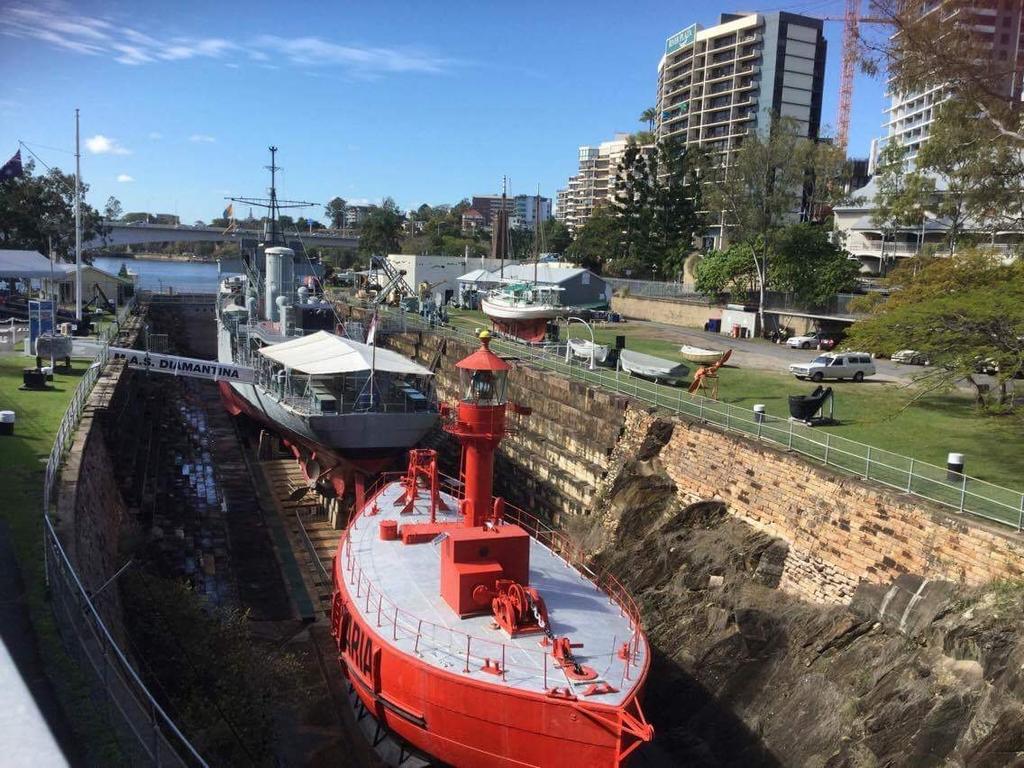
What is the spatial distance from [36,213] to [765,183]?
5474 cm

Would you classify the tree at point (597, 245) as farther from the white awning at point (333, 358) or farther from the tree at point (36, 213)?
the white awning at point (333, 358)

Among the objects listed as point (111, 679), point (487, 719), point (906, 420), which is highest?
point (906, 420)

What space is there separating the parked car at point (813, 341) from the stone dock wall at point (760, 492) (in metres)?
18.7

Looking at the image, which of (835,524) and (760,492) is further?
(760,492)

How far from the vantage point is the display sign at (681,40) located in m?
102

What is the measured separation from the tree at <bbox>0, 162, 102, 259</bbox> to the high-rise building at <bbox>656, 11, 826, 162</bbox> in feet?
218

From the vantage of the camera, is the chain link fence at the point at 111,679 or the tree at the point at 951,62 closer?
the chain link fence at the point at 111,679

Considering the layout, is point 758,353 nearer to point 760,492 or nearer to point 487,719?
point 760,492

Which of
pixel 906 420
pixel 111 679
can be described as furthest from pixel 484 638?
pixel 906 420

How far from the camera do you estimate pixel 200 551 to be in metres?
23.1

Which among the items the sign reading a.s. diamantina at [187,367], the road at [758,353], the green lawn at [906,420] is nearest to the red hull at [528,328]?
the road at [758,353]

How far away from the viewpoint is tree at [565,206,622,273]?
268ft

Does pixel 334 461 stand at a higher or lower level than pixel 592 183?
lower

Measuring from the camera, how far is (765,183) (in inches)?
1912
